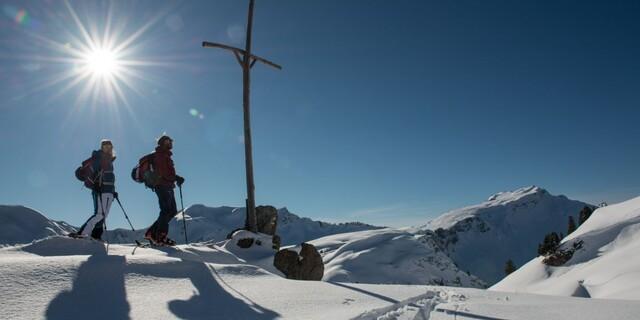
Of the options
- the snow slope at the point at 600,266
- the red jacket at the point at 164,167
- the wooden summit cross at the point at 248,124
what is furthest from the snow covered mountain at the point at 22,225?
the snow slope at the point at 600,266

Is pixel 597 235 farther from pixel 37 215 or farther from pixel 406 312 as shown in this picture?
pixel 37 215

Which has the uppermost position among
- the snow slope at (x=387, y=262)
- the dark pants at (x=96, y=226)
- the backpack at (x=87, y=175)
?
the backpack at (x=87, y=175)

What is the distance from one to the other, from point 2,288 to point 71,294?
0.59 meters

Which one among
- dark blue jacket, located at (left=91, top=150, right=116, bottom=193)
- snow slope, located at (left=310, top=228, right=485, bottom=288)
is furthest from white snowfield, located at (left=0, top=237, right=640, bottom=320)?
snow slope, located at (left=310, top=228, right=485, bottom=288)

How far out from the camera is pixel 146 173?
8.67m

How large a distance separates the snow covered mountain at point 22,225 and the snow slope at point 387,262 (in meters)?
40.4

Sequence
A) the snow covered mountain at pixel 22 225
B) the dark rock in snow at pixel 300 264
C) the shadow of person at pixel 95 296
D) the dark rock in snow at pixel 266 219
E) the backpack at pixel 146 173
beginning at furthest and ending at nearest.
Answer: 1. the snow covered mountain at pixel 22 225
2. the dark rock in snow at pixel 266 219
3. the dark rock in snow at pixel 300 264
4. the backpack at pixel 146 173
5. the shadow of person at pixel 95 296

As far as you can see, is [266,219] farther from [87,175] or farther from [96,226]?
[87,175]

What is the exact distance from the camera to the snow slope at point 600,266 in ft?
35.2

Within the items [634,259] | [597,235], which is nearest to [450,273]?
[597,235]

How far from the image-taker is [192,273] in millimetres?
5109

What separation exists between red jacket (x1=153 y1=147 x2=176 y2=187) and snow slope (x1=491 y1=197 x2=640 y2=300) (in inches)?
422

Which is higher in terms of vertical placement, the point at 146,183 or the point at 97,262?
the point at 146,183

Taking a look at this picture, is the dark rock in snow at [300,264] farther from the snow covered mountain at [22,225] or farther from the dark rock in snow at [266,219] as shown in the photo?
the snow covered mountain at [22,225]
